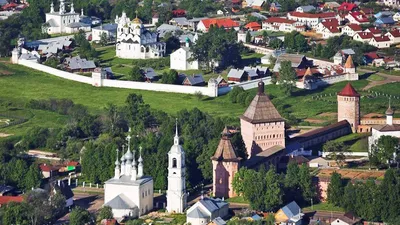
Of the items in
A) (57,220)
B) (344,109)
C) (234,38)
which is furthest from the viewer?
(234,38)

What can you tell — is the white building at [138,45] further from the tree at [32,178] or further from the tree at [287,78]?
the tree at [32,178]

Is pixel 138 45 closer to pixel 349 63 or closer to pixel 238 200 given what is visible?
pixel 349 63

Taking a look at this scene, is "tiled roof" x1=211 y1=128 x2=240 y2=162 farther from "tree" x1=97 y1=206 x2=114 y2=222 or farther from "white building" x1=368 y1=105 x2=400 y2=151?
"white building" x1=368 y1=105 x2=400 y2=151

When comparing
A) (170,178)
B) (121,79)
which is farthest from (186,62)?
(170,178)

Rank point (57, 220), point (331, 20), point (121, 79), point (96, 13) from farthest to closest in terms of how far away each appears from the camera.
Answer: point (96, 13) → point (331, 20) → point (121, 79) → point (57, 220)

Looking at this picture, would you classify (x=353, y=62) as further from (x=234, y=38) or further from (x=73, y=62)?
(x=73, y=62)

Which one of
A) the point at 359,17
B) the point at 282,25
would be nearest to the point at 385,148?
the point at 282,25
